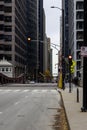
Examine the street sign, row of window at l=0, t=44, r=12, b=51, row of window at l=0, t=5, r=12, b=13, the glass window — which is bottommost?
the street sign

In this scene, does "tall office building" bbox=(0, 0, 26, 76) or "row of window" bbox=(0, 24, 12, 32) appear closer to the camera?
"tall office building" bbox=(0, 0, 26, 76)

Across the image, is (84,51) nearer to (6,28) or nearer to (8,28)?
(8,28)

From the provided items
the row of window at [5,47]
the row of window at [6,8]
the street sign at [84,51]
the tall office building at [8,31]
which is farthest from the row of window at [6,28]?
the street sign at [84,51]

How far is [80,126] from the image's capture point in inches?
598

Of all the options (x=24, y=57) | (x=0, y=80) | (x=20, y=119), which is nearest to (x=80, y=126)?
(x=20, y=119)

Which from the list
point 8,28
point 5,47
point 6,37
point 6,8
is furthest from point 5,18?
point 5,47

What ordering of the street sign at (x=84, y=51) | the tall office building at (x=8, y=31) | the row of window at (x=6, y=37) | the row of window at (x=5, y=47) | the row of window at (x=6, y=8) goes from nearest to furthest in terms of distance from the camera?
the street sign at (x=84, y=51) < the tall office building at (x=8, y=31) < the row of window at (x=5, y=47) < the row of window at (x=6, y=37) < the row of window at (x=6, y=8)

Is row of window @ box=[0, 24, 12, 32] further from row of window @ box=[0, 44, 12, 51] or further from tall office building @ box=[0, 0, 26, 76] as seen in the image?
row of window @ box=[0, 44, 12, 51]

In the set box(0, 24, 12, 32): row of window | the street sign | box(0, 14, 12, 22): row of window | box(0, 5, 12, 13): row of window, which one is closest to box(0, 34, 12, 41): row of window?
box(0, 24, 12, 32): row of window

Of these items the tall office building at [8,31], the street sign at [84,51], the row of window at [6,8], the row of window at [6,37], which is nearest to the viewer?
the street sign at [84,51]

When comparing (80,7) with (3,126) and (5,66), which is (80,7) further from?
(3,126)

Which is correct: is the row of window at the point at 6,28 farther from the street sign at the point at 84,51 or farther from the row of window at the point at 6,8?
the street sign at the point at 84,51

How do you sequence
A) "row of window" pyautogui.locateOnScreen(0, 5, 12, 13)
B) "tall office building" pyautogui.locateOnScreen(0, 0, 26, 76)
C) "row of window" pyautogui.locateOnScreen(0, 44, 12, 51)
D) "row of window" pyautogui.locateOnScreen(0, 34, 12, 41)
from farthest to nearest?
"row of window" pyautogui.locateOnScreen(0, 5, 12, 13)
"row of window" pyautogui.locateOnScreen(0, 34, 12, 41)
"row of window" pyautogui.locateOnScreen(0, 44, 12, 51)
"tall office building" pyautogui.locateOnScreen(0, 0, 26, 76)

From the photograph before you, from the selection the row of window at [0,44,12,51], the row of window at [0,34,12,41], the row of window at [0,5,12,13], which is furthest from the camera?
the row of window at [0,5,12,13]
